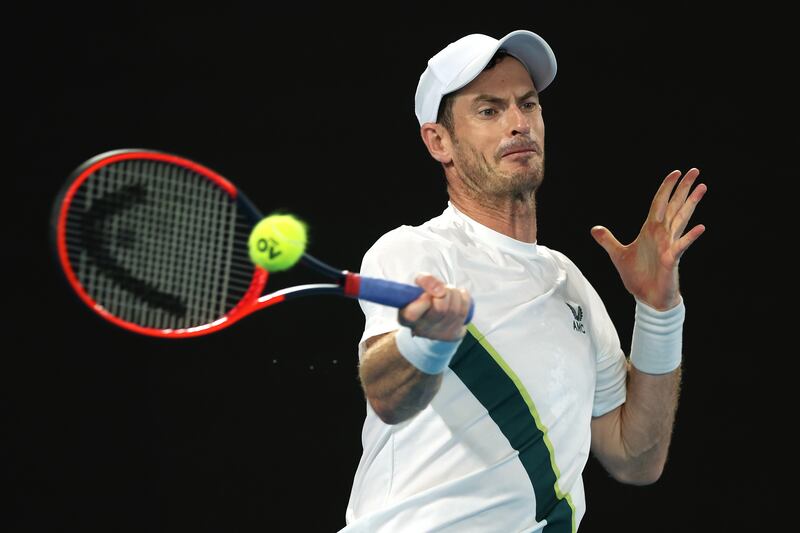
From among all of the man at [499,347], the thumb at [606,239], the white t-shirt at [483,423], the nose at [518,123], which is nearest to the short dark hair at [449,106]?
the man at [499,347]

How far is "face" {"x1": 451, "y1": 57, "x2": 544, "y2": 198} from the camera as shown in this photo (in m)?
2.18

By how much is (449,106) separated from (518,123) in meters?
0.16

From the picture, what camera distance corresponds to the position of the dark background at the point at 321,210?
2.94 m

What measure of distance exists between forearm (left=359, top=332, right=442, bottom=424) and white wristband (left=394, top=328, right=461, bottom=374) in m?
0.01

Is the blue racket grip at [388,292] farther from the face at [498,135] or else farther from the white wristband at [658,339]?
the white wristband at [658,339]

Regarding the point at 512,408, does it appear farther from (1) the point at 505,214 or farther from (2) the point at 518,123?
(2) the point at 518,123

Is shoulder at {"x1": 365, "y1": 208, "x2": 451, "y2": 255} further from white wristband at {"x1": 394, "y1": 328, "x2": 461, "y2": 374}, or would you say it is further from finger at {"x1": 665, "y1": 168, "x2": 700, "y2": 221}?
finger at {"x1": 665, "y1": 168, "x2": 700, "y2": 221}

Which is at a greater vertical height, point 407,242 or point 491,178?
point 491,178

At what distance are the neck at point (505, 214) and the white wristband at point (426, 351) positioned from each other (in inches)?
20.2

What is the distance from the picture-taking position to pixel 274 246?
168 centimetres

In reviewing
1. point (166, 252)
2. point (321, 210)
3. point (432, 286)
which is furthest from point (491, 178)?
point (321, 210)

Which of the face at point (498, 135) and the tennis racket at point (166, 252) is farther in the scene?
the face at point (498, 135)

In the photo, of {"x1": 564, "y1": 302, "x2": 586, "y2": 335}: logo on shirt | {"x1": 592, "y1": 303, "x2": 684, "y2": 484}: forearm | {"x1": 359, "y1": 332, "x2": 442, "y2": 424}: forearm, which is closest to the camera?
{"x1": 359, "y1": 332, "x2": 442, "y2": 424}: forearm

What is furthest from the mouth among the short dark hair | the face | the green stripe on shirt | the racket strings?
the racket strings
